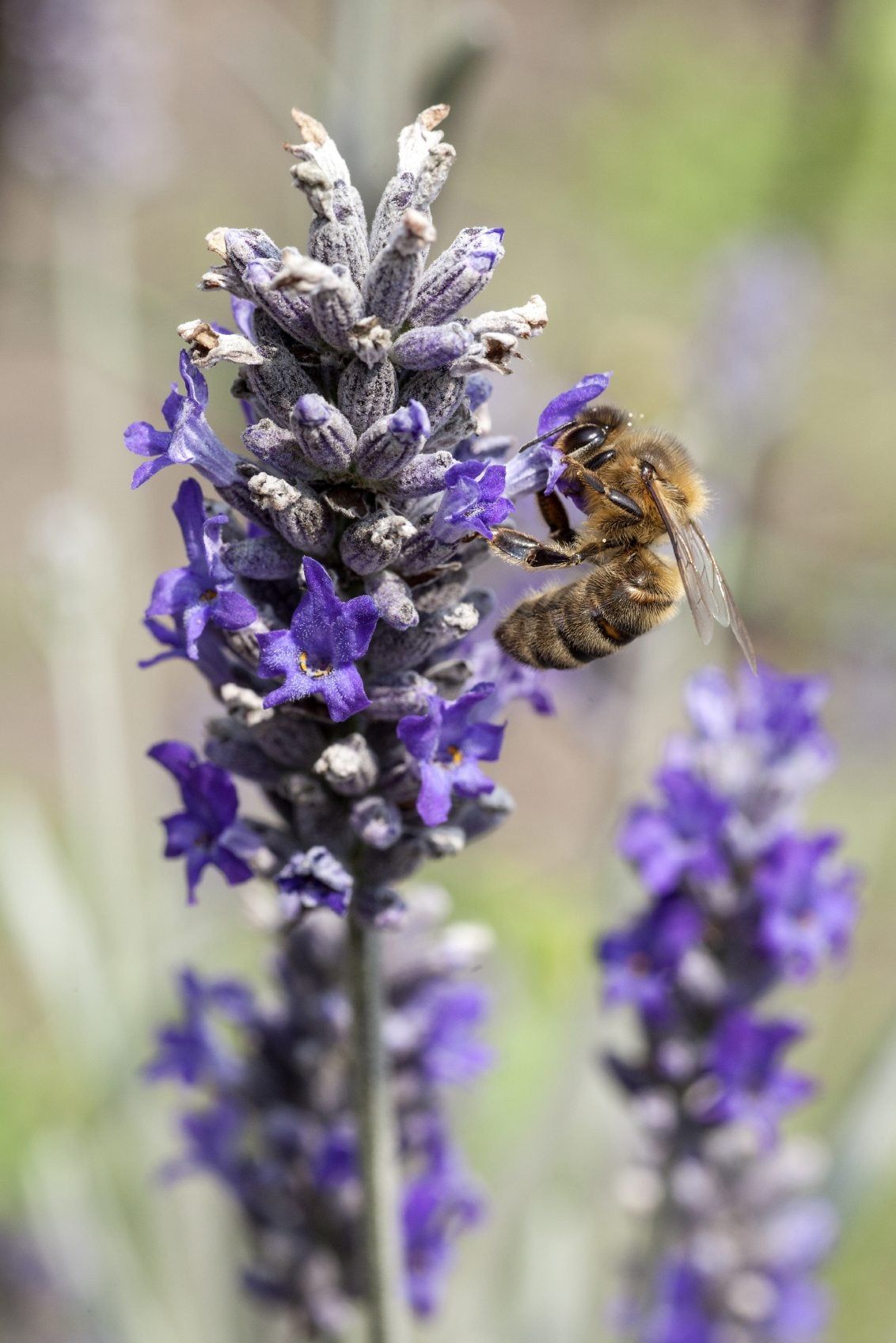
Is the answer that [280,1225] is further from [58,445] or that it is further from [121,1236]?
[58,445]

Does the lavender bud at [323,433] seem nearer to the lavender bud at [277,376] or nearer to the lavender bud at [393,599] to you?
the lavender bud at [277,376]

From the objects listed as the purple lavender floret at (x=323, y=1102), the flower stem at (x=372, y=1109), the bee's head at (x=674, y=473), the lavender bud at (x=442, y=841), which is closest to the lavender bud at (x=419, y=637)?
the lavender bud at (x=442, y=841)

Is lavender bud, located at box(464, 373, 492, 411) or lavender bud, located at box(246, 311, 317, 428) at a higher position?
lavender bud, located at box(464, 373, 492, 411)

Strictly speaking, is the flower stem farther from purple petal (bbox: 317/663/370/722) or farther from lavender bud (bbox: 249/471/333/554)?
lavender bud (bbox: 249/471/333/554)

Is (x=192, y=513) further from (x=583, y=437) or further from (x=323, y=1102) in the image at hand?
(x=323, y=1102)

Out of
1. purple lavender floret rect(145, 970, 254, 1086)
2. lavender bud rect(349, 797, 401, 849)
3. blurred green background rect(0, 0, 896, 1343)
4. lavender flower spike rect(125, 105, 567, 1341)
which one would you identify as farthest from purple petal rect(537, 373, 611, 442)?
blurred green background rect(0, 0, 896, 1343)

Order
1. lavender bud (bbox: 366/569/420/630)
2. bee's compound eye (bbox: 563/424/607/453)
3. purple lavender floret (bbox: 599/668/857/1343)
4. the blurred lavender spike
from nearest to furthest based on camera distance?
lavender bud (bbox: 366/569/420/630)
bee's compound eye (bbox: 563/424/607/453)
purple lavender floret (bbox: 599/668/857/1343)
the blurred lavender spike
